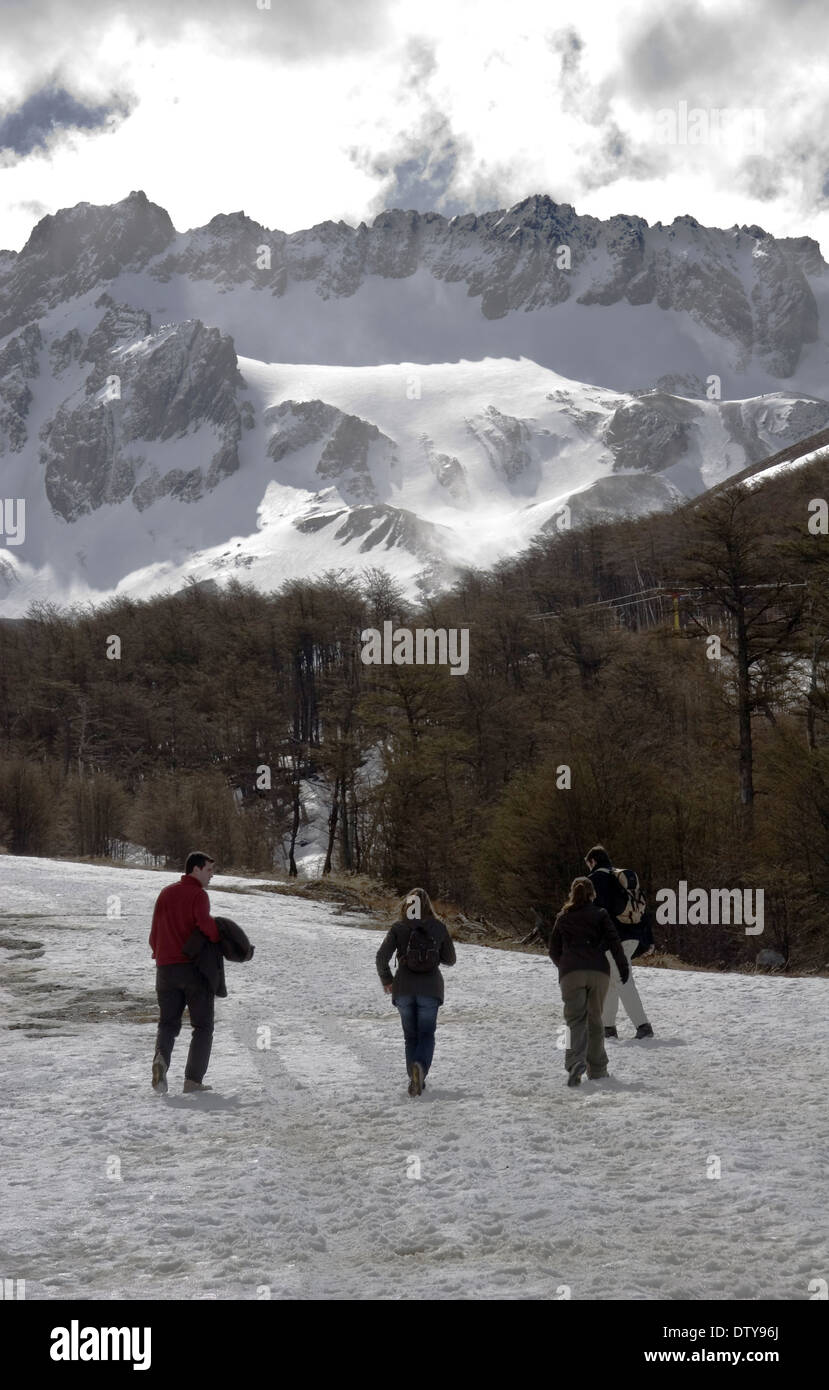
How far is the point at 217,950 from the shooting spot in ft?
34.3

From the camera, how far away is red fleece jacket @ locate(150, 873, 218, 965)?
10.4 metres

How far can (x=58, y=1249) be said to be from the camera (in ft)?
22.1

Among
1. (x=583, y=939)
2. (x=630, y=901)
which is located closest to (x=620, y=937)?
(x=630, y=901)

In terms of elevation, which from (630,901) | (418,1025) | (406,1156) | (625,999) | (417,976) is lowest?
(406,1156)

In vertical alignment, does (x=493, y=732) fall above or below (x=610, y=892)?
above

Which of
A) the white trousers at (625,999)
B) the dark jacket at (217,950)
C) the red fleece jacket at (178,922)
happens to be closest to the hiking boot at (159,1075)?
the dark jacket at (217,950)

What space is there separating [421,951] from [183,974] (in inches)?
79.3

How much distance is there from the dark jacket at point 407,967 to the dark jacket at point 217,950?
1.18 meters

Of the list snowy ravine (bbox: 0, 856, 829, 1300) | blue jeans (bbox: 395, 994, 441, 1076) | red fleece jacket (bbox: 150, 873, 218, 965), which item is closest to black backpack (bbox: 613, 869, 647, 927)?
snowy ravine (bbox: 0, 856, 829, 1300)

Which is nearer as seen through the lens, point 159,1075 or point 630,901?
point 159,1075

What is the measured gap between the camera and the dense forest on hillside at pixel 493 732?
3158 centimetres

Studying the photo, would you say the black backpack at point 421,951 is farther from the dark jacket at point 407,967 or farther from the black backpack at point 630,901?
the black backpack at point 630,901

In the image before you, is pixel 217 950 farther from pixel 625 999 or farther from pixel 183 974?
pixel 625 999
